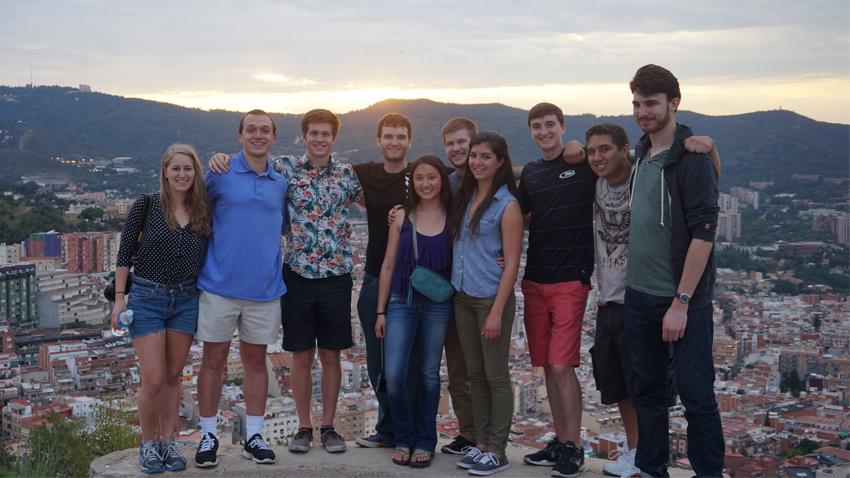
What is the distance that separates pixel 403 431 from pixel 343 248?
2.95 ft

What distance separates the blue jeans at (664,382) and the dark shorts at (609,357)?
16cm

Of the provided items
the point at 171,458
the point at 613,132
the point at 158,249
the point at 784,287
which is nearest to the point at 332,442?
the point at 171,458

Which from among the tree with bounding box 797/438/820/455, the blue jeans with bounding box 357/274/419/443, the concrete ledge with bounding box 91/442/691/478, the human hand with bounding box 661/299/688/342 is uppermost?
the human hand with bounding box 661/299/688/342

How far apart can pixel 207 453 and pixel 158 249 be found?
965mm

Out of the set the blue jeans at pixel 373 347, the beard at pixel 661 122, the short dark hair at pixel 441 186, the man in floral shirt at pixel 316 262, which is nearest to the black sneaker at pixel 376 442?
the blue jeans at pixel 373 347

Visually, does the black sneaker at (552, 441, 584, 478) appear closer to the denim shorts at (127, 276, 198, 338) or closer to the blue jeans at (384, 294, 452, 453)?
the blue jeans at (384, 294, 452, 453)

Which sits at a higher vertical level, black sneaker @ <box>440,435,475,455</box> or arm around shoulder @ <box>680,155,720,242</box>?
arm around shoulder @ <box>680,155,720,242</box>

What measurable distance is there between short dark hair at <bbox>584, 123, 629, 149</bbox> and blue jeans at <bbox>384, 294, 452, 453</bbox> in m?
1.00

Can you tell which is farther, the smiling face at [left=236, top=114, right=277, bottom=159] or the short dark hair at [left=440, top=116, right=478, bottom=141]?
the short dark hair at [left=440, top=116, right=478, bottom=141]

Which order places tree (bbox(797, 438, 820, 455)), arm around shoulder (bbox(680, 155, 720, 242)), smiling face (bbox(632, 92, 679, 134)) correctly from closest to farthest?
arm around shoulder (bbox(680, 155, 720, 242)), smiling face (bbox(632, 92, 679, 134)), tree (bbox(797, 438, 820, 455))

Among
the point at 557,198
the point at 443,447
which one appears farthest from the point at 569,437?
the point at 557,198

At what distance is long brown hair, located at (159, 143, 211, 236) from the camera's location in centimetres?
339

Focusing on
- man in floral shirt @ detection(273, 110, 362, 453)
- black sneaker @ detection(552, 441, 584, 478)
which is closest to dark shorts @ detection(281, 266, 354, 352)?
man in floral shirt @ detection(273, 110, 362, 453)

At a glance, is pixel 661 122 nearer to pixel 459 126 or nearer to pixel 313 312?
pixel 459 126
